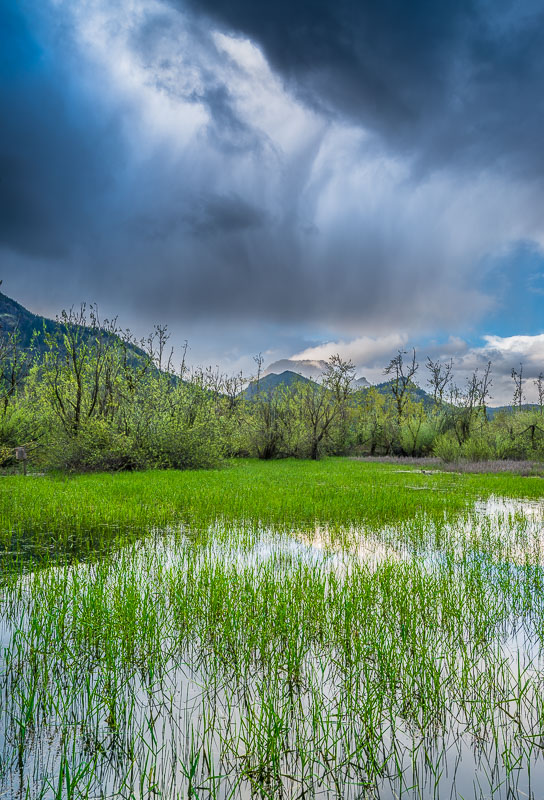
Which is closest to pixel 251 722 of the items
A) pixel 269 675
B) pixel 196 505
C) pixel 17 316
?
pixel 269 675

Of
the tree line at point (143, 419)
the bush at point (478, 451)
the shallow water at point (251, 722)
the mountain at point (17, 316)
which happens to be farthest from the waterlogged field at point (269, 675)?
the mountain at point (17, 316)

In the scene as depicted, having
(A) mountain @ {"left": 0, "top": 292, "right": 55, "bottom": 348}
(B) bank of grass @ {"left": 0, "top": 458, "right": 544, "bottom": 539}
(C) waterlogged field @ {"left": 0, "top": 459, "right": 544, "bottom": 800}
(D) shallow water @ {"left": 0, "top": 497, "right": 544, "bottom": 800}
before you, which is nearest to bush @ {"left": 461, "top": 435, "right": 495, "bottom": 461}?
(B) bank of grass @ {"left": 0, "top": 458, "right": 544, "bottom": 539}

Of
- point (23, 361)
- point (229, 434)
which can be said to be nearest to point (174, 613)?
point (229, 434)

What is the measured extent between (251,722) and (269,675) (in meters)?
0.77

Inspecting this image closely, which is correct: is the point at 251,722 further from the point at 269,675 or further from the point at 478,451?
the point at 478,451

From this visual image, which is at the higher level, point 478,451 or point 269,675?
point 478,451

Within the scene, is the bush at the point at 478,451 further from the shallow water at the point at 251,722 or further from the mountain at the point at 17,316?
the mountain at the point at 17,316

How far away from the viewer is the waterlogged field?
229cm

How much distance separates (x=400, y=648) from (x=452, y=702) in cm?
71

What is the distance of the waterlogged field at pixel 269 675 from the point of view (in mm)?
2287

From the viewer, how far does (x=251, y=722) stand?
2459 mm

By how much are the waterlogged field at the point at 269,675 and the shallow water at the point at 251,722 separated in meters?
0.01

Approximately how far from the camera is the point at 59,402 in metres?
22.3

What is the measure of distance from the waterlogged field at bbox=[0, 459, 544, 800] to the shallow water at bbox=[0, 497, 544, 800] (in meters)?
0.01
